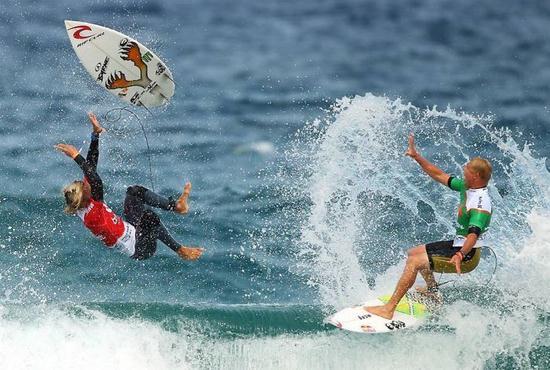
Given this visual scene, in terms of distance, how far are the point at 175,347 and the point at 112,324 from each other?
775 mm

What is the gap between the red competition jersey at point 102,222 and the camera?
36.8 ft

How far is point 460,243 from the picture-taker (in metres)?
11.0

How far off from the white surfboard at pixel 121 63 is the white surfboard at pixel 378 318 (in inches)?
143

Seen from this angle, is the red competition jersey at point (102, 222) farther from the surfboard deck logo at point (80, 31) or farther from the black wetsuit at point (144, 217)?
the surfboard deck logo at point (80, 31)

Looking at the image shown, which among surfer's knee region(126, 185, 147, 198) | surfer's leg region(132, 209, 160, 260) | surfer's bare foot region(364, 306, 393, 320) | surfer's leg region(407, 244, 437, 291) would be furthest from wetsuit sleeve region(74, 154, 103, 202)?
surfer's leg region(407, 244, 437, 291)

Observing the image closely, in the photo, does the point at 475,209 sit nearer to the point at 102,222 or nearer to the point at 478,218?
the point at 478,218

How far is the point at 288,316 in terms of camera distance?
12234 millimetres

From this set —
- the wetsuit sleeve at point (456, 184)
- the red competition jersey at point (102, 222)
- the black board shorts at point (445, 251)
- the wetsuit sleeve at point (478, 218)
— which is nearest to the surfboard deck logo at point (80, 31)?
the red competition jersey at point (102, 222)

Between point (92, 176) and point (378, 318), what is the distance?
134 inches

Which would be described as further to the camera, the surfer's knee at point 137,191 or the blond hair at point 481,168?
the surfer's knee at point 137,191

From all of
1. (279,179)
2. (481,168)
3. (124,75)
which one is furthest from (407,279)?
(279,179)

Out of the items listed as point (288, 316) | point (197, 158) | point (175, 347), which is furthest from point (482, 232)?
point (197, 158)

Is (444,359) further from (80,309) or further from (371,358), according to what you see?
(80,309)

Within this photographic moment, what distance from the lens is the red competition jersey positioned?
11211mm
